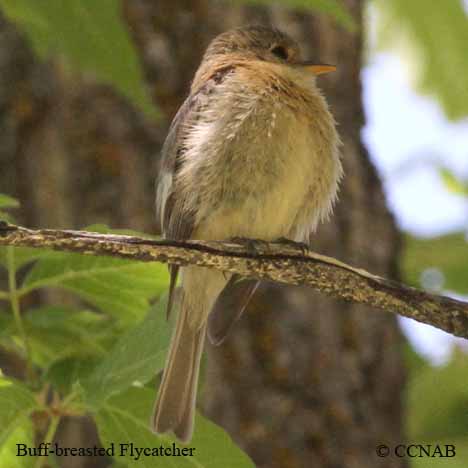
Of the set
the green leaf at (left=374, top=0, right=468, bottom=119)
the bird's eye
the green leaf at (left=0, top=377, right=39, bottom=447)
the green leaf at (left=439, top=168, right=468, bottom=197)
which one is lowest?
the green leaf at (left=0, top=377, right=39, bottom=447)

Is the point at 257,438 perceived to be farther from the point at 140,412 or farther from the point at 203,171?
→ the point at 140,412

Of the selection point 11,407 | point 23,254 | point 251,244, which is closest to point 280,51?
point 251,244

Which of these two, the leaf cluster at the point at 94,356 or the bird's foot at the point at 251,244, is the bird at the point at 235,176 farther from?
the leaf cluster at the point at 94,356

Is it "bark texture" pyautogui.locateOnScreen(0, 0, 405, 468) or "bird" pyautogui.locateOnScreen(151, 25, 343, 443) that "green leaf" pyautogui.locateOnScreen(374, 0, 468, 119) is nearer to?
"bark texture" pyautogui.locateOnScreen(0, 0, 405, 468)

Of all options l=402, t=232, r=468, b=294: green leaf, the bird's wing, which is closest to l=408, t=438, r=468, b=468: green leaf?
l=402, t=232, r=468, b=294: green leaf

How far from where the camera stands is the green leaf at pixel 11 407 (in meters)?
2.28

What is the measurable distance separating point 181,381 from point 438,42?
2.81 metres

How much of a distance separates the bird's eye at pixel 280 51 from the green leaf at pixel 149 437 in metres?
2.63

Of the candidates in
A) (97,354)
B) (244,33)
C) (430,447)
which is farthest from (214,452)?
(430,447)

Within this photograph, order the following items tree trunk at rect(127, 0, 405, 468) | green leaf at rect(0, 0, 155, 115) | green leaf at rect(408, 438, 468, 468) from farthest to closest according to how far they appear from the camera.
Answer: green leaf at rect(408, 438, 468, 468)
tree trunk at rect(127, 0, 405, 468)
green leaf at rect(0, 0, 155, 115)

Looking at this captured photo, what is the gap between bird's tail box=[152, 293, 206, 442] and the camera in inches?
108

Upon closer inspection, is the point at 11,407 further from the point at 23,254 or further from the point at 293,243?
the point at 293,243

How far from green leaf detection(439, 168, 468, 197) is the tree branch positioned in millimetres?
3537

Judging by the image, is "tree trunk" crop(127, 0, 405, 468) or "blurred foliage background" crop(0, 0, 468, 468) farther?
"tree trunk" crop(127, 0, 405, 468)
